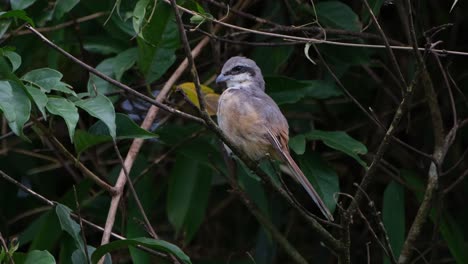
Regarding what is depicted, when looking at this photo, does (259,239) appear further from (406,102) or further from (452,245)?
(406,102)

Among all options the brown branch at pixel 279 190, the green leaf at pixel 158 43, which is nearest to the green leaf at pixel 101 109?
the brown branch at pixel 279 190

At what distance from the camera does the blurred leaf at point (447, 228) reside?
480 cm

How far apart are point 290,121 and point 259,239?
32.3 inches

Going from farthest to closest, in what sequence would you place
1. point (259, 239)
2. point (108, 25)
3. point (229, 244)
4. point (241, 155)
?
point (229, 244) → point (259, 239) → point (108, 25) → point (241, 155)

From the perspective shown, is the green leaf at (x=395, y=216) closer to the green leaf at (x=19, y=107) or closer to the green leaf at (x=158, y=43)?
the green leaf at (x=158, y=43)

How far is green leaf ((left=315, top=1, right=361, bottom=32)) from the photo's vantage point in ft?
16.5

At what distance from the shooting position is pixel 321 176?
4.68 meters

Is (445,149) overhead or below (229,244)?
overhead

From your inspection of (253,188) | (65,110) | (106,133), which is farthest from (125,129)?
(253,188)

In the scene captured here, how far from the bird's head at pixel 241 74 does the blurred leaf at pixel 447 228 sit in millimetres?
1113

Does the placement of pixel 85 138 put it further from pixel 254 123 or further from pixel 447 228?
pixel 447 228

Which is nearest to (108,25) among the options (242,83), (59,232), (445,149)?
(242,83)

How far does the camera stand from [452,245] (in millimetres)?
4816

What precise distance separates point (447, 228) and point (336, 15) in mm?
1445
